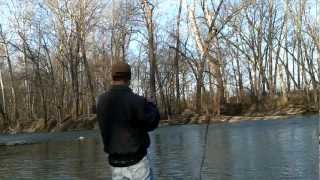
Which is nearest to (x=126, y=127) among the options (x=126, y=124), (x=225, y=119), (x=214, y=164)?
(x=126, y=124)

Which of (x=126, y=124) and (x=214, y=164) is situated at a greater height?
(x=126, y=124)

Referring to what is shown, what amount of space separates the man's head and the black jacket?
A: 55 mm

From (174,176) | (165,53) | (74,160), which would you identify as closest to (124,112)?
(174,176)

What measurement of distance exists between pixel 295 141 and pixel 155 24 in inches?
1402

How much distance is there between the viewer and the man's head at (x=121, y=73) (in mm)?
5102

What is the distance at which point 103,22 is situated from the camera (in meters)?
55.6

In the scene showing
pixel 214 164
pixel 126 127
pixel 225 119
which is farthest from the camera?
pixel 225 119

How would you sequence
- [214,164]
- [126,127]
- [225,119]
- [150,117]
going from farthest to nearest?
[225,119]
[214,164]
[126,127]
[150,117]

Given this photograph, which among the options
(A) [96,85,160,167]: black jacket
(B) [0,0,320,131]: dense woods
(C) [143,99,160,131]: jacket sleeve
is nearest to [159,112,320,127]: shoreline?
(B) [0,0,320,131]: dense woods

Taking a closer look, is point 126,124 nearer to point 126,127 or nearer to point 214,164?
point 126,127

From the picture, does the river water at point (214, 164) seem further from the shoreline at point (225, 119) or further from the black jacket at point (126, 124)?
the shoreline at point (225, 119)

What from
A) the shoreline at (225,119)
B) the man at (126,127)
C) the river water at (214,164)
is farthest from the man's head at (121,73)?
the shoreline at (225,119)

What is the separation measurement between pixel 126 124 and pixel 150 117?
0.26 meters

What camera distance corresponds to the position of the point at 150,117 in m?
4.96
